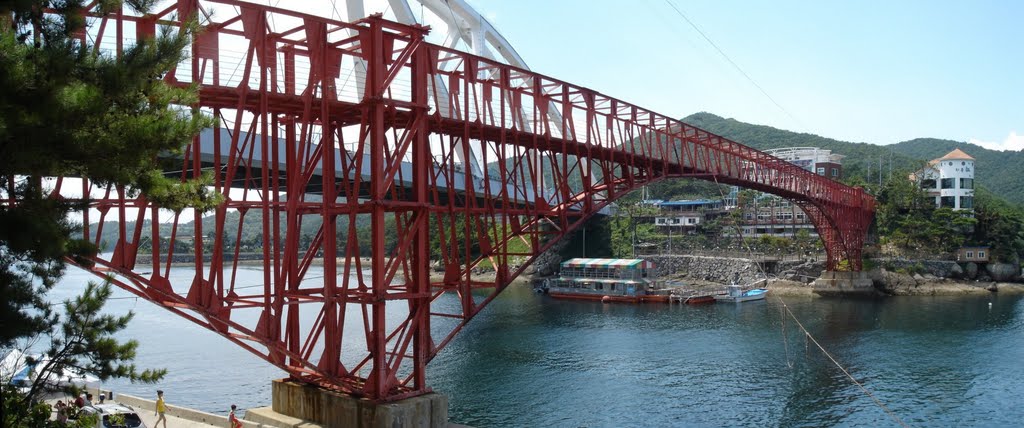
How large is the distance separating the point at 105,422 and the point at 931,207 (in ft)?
297

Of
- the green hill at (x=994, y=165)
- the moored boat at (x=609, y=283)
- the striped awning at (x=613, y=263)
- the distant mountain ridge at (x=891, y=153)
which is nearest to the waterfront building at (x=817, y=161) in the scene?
the distant mountain ridge at (x=891, y=153)

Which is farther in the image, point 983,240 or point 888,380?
point 983,240

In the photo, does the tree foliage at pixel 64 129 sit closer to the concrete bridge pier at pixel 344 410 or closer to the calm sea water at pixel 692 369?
the concrete bridge pier at pixel 344 410

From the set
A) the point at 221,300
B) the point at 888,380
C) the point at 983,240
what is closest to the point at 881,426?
the point at 888,380

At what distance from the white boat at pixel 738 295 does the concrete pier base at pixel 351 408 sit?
174 feet

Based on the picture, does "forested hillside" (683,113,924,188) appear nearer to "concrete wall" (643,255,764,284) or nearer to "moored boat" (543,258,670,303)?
"concrete wall" (643,255,764,284)

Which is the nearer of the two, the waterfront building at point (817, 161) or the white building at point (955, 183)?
the white building at point (955, 183)

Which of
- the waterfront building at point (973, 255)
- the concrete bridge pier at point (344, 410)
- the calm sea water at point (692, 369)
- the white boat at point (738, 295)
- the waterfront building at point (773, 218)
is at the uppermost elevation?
the waterfront building at point (773, 218)

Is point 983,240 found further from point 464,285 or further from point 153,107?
point 153,107

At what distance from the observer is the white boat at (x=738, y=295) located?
2697 inches

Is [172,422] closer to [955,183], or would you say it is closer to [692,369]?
[692,369]

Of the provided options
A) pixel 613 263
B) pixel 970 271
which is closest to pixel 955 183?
pixel 970 271

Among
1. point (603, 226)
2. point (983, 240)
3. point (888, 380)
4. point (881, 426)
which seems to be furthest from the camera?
point (603, 226)

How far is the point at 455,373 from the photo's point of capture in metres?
37.6
